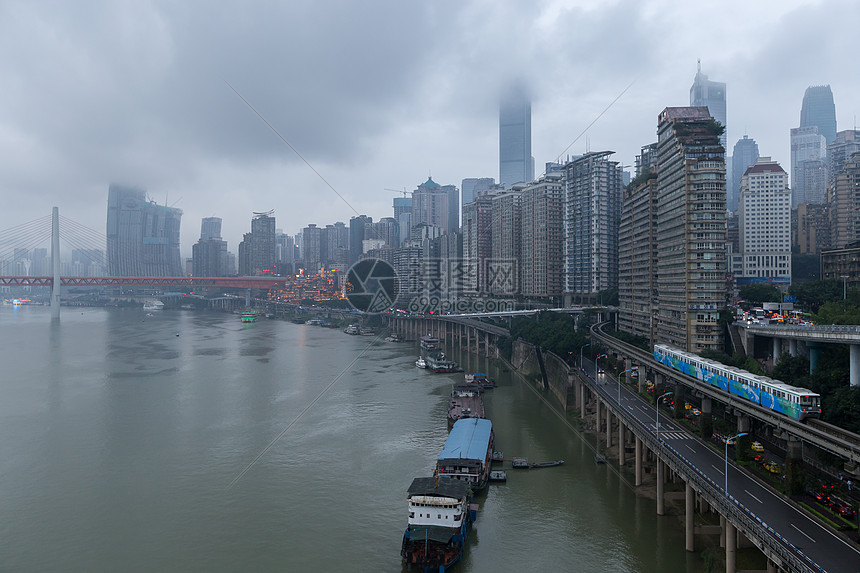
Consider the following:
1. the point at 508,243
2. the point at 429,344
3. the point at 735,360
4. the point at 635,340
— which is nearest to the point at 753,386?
the point at 735,360

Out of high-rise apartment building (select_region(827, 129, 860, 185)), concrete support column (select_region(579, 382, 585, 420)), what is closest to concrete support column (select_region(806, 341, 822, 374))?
concrete support column (select_region(579, 382, 585, 420))

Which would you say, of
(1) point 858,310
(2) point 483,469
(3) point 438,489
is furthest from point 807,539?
(1) point 858,310

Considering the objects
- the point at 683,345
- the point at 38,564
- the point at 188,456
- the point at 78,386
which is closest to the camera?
the point at 38,564

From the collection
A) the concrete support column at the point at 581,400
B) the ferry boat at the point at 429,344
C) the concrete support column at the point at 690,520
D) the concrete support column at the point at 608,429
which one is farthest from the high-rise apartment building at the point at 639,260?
the ferry boat at the point at 429,344

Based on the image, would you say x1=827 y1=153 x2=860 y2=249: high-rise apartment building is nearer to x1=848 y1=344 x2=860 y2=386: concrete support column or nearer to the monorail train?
the monorail train

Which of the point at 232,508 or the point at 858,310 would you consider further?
the point at 858,310

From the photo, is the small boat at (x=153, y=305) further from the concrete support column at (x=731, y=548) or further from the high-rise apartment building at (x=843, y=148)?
the concrete support column at (x=731, y=548)

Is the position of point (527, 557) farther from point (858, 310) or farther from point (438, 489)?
point (858, 310)

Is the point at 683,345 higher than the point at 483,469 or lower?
higher
